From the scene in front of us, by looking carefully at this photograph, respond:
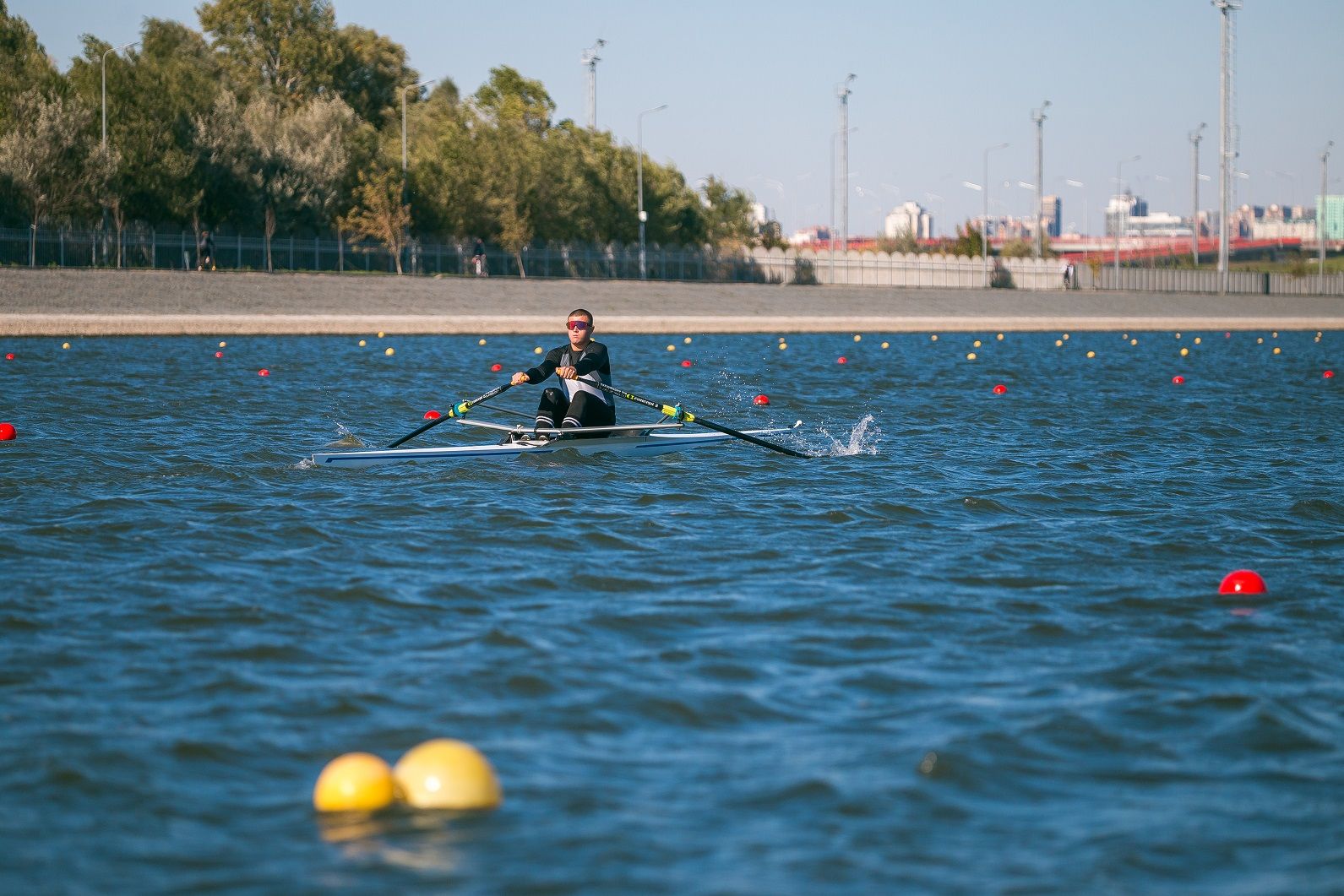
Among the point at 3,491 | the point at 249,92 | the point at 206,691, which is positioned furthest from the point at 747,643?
the point at 249,92

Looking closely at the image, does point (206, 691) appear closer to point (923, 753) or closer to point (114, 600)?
point (114, 600)

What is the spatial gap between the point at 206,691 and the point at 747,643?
2.61 m

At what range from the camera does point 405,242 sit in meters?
58.5

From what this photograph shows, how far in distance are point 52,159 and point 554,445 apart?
40304mm

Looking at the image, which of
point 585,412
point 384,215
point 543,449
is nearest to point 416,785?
point 543,449

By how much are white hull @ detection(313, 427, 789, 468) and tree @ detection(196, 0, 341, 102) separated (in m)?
65.7

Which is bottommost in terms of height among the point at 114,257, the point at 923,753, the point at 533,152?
the point at 923,753

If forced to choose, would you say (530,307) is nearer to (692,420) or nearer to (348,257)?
(348,257)

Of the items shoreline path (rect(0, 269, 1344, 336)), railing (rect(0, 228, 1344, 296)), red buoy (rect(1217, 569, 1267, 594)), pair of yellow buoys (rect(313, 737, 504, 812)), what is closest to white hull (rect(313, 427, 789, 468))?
red buoy (rect(1217, 569, 1267, 594))

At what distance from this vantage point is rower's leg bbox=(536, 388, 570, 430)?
587 inches

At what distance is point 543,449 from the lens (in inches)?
579

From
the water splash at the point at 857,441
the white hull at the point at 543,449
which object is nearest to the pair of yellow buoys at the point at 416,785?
the white hull at the point at 543,449

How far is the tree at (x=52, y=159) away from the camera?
48219 millimetres

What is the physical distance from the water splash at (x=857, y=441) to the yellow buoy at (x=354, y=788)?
10.5m
